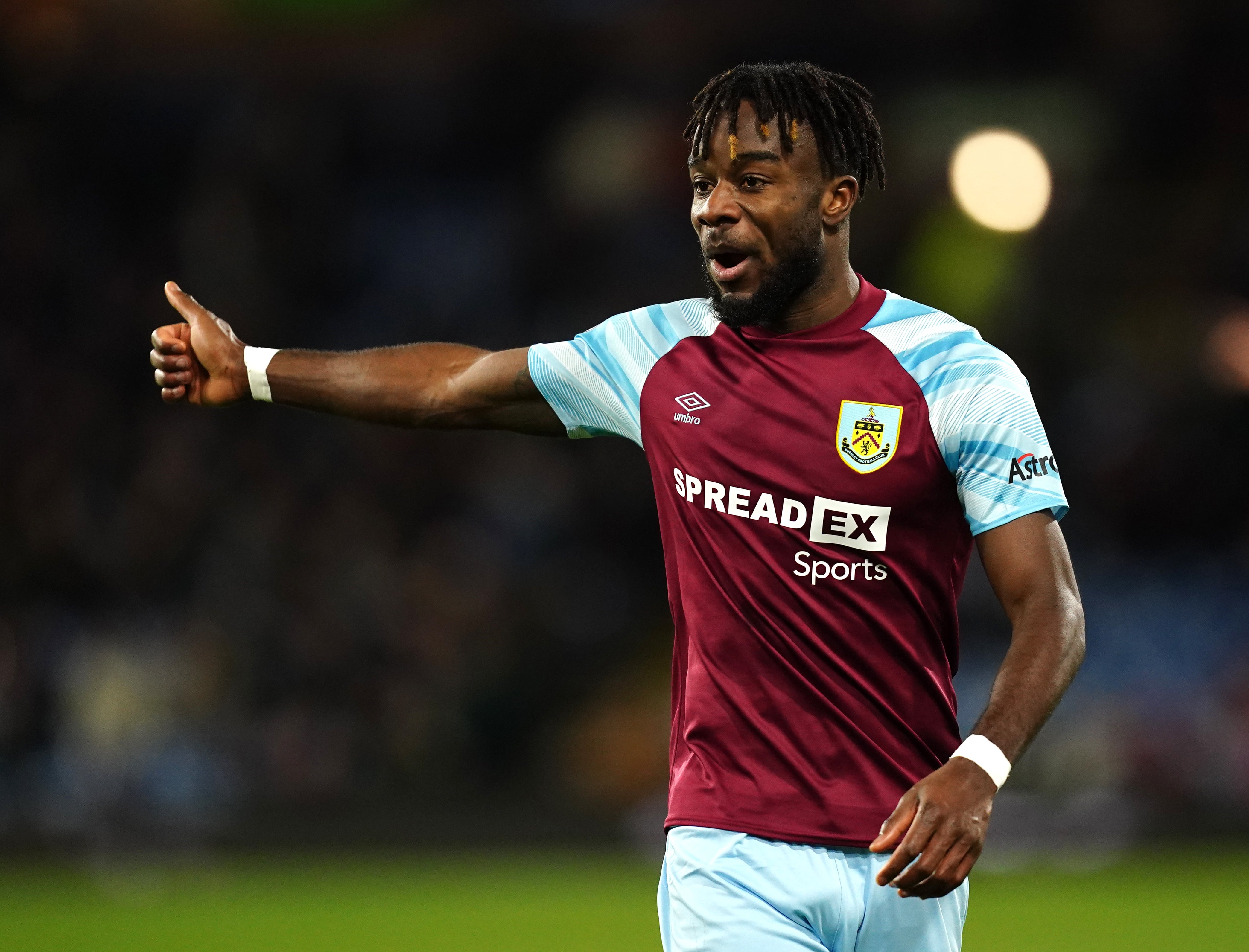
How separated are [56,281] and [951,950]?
15018 millimetres

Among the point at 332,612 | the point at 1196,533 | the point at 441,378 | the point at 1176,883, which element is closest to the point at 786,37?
the point at 1196,533

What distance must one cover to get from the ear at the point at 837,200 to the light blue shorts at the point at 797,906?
4.96ft

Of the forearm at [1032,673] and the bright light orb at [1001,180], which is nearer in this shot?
the forearm at [1032,673]

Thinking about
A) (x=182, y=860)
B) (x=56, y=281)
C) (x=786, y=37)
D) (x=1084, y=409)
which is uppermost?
(x=786, y=37)

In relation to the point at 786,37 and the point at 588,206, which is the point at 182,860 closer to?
the point at 588,206

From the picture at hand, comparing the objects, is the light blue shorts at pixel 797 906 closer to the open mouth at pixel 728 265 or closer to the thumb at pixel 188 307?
the open mouth at pixel 728 265

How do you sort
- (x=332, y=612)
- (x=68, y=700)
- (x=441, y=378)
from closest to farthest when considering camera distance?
1. (x=441, y=378)
2. (x=68, y=700)
3. (x=332, y=612)

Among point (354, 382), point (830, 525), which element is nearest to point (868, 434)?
point (830, 525)

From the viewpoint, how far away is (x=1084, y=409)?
15938 mm

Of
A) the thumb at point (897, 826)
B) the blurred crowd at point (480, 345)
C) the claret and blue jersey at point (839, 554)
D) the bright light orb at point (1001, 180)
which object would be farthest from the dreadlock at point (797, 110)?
the bright light orb at point (1001, 180)

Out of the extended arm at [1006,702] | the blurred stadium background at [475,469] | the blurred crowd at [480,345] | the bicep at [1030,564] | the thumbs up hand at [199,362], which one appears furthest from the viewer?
the blurred crowd at [480,345]

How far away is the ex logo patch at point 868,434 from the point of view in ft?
12.5

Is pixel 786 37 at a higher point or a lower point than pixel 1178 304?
higher

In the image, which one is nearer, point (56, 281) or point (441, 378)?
point (441, 378)
